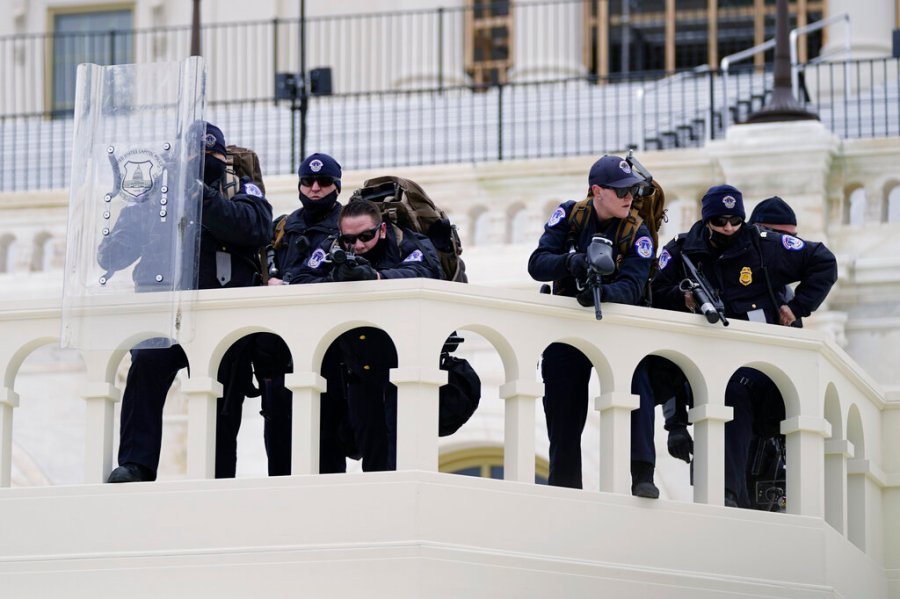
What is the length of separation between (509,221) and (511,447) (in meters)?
7.96

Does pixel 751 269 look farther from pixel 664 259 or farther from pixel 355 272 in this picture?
pixel 355 272

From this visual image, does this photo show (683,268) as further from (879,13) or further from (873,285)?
(879,13)

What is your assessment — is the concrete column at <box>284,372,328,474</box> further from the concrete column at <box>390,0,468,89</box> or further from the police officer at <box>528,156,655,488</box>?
the concrete column at <box>390,0,468,89</box>

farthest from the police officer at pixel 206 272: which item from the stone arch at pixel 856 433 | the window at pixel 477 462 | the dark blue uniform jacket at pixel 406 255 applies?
the window at pixel 477 462

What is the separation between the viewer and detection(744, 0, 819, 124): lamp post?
17125mm

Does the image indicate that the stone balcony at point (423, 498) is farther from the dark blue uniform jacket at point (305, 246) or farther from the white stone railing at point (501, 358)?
the dark blue uniform jacket at point (305, 246)

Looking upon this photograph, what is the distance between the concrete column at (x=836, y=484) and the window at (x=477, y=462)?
19.4ft

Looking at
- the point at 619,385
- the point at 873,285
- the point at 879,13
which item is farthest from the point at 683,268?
the point at 879,13

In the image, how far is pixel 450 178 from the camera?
17516mm

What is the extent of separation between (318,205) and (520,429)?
165 cm

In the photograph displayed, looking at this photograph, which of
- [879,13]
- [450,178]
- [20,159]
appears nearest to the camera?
[450,178]

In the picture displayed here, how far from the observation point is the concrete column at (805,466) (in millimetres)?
10250

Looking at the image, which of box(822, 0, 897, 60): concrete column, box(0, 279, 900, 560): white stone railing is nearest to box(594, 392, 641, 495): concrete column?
box(0, 279, 900, 560): white stone railing

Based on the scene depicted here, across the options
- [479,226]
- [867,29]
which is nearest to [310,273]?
[479,226]
